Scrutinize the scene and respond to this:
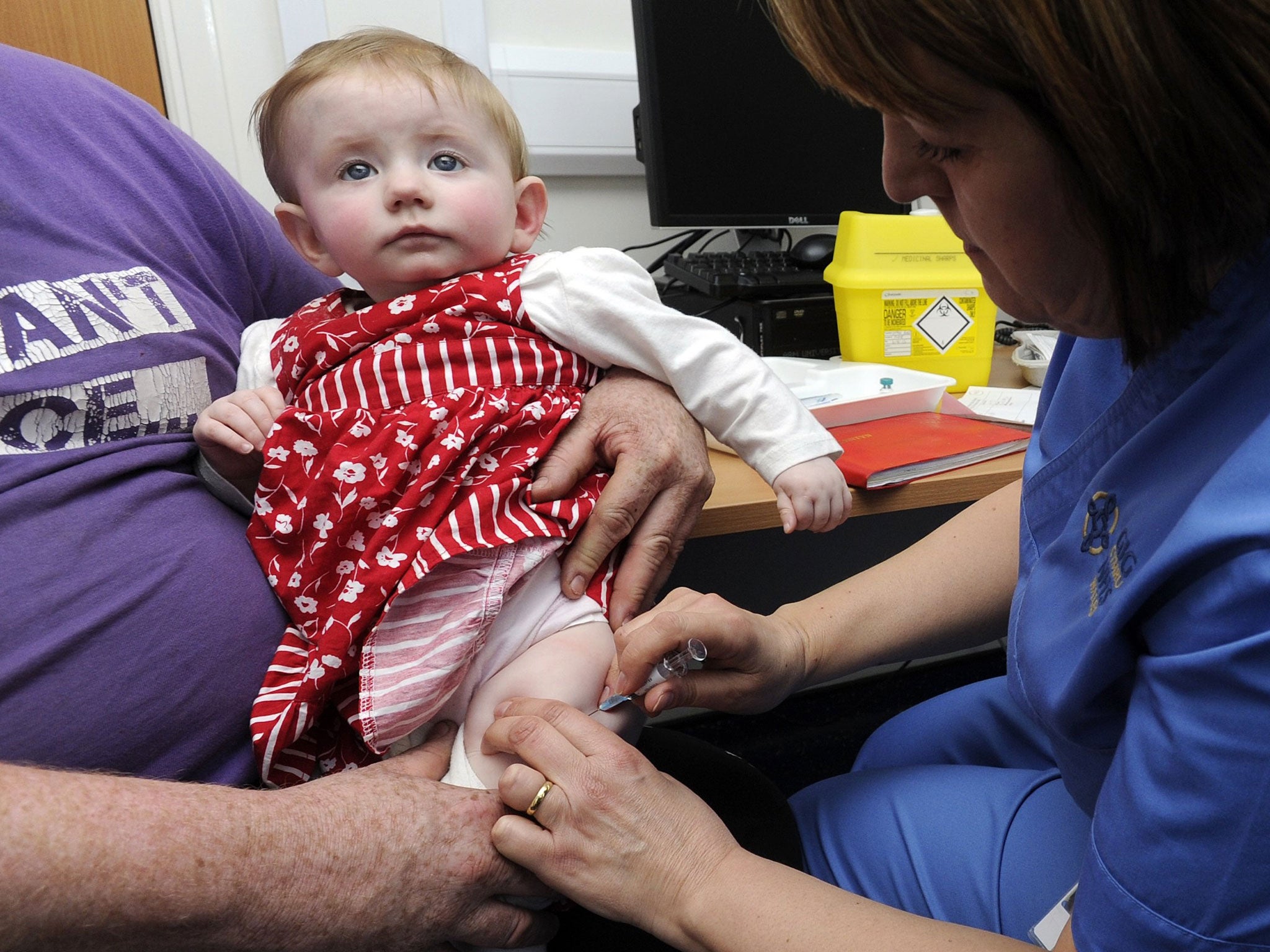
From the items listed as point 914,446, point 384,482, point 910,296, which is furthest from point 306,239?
point 910,296

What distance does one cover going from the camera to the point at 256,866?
561mm

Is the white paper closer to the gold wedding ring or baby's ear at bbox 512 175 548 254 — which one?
baby's ear at bbox 512 175 548 254

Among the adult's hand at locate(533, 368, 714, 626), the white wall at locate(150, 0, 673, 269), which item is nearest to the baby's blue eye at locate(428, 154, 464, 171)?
the adult's hand at locate(533, 368, 714, 626)

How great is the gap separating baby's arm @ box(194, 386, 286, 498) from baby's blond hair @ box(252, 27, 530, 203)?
0.88 feet

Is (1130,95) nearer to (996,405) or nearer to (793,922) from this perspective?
(793,922)

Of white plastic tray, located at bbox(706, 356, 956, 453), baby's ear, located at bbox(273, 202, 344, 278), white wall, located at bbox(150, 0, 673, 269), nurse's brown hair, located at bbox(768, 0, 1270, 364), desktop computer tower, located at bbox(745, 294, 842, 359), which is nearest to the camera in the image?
nurse's brown hair, located at bbox(768, 0, 1270, 364)

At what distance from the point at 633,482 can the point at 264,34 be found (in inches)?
53.8

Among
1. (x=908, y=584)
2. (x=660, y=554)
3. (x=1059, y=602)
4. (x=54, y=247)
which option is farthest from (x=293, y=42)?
(x=1059, y=602)

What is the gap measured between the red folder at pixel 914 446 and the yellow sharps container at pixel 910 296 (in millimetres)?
212

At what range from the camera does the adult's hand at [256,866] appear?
51 cm

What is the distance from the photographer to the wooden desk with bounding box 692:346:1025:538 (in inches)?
34.7

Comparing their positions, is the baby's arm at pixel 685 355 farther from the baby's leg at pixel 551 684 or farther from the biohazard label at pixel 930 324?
the biohazard label at pixel 930 324

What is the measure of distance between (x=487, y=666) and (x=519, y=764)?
0.45 ft

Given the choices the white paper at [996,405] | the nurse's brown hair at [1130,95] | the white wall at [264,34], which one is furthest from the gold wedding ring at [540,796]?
the white wall at [264,34]
